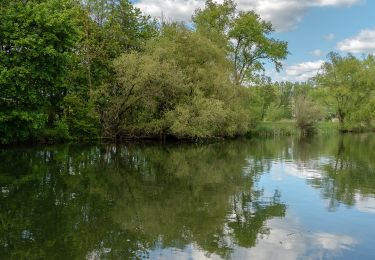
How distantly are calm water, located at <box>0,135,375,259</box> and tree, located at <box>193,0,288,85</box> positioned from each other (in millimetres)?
39457

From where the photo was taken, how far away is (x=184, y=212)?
11867 mm

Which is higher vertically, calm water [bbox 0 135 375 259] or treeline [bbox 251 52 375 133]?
treeline [bbox 251 52 375 133]

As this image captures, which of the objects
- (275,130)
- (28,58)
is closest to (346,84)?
(275,130)

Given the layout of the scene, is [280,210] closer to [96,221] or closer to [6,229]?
[96,221]

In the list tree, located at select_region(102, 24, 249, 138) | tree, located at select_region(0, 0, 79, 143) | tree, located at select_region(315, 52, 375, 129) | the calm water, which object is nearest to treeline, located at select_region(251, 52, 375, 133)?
tree, located at select_region(315, 52, 375, 129)

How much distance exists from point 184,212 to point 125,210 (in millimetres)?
1779

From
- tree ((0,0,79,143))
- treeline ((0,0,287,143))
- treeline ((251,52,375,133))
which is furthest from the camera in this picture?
treeline ((251,52,375,133))

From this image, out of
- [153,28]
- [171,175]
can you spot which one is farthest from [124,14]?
[171,175]

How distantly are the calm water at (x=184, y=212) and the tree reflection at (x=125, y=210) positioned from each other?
0.03 metres

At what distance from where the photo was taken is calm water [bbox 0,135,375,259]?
8852 mm

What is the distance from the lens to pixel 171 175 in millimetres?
19047

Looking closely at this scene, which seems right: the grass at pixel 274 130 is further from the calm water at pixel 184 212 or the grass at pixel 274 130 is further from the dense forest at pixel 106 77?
the calm water at pixel 184 212

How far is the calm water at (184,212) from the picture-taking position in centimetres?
885

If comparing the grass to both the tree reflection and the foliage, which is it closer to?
the foliage
